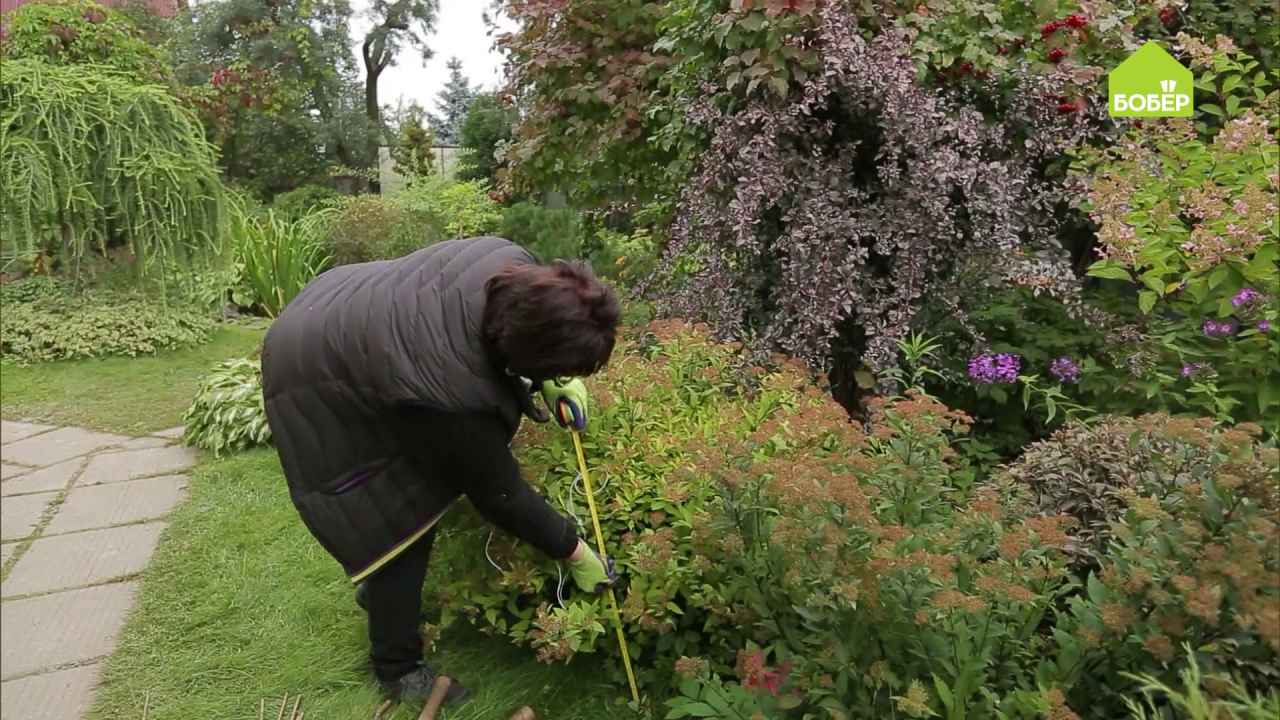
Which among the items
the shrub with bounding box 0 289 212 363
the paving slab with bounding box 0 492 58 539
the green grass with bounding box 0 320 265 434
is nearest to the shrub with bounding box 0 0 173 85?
the shrub with bounding box 0 289 212 363

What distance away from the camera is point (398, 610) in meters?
2.38

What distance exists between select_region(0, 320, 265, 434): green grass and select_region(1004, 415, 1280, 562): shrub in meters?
4.76

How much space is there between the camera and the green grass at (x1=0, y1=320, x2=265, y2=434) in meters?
5.27

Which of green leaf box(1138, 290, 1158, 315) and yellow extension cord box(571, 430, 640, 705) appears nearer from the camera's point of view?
yellow extension cord box(571, 430, 640, 705)

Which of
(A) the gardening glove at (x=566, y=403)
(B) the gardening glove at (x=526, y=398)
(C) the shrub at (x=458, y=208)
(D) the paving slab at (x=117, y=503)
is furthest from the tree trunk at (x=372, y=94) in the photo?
(B) the gardening glove at (x=526, y=398)

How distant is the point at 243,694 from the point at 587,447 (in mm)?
1263

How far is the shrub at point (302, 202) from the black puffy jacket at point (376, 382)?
30.9 feet

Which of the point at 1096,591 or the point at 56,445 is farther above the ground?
the point at 1096,591

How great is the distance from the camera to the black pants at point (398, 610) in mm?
2318

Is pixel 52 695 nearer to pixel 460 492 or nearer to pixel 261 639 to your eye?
pixel 261 639

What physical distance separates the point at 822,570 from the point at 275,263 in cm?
794

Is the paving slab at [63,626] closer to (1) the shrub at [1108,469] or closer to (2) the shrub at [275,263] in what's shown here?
(1) the shrub at [1108,469]

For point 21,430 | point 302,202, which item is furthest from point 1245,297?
point 302,202

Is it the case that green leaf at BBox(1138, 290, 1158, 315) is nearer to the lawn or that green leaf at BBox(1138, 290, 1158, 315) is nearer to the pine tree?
the lawn
